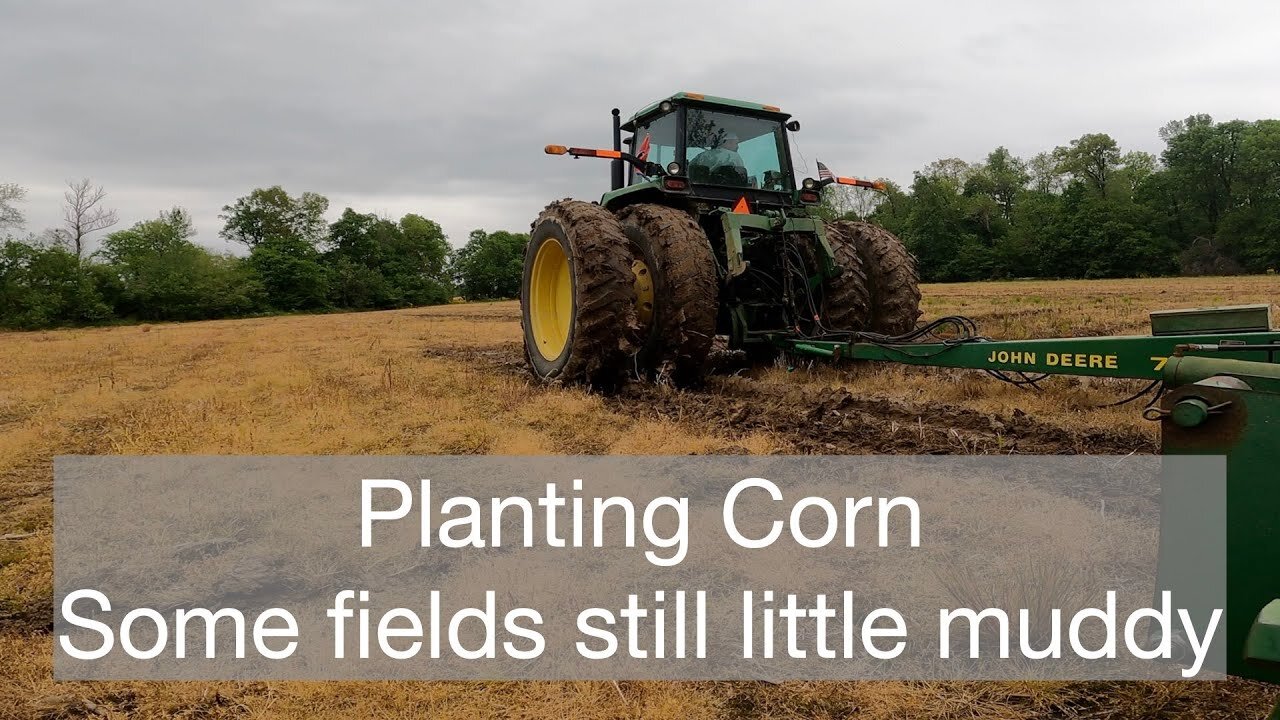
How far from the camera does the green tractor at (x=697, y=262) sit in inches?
229

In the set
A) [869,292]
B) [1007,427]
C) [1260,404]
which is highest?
[869,292]

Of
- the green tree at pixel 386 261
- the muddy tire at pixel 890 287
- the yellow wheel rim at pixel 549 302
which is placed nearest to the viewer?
the muddy tire at pixel 890 287

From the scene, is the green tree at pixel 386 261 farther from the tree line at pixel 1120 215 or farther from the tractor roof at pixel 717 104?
the tractor roof at pixel 717 104

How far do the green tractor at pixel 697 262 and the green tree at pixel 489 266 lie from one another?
53.1 metres

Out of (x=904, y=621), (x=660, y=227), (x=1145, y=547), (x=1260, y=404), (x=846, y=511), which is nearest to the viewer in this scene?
(x=1260, y=404)

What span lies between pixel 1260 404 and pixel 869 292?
5.45 meters

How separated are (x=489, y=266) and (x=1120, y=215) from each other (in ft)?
150

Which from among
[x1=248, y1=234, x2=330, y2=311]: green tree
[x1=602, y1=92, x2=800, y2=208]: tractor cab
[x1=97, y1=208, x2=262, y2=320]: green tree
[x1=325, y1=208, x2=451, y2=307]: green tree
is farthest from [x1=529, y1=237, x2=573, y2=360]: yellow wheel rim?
[x1=325, y1=208, x2=451, y2=307]: green tree

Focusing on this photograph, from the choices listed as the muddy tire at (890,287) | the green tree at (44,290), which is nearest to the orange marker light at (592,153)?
the muddy tire at (890,287)

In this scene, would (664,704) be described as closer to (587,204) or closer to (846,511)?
(846,511)

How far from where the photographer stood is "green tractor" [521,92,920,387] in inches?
229

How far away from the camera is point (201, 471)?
13.4 feet

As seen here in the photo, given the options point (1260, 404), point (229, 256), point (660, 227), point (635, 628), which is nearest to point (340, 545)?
point (635, 628)

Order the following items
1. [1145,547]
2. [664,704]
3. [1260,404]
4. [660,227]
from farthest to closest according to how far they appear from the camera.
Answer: [660,227]
[1145,547]
[664,704]
[1260,404]
